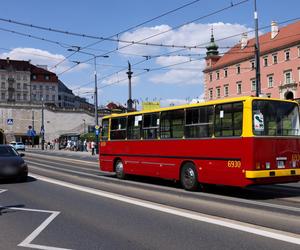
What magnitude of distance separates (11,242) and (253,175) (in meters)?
6.93

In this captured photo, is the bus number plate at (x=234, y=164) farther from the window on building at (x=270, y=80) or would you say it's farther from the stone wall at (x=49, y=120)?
the stone wall at (x=49, y=120)

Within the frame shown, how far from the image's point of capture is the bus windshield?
13.0 meters

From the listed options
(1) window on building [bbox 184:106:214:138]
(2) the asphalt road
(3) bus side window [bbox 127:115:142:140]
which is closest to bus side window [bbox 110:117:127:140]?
(3) bus side window [bbox 127:115:142:140]

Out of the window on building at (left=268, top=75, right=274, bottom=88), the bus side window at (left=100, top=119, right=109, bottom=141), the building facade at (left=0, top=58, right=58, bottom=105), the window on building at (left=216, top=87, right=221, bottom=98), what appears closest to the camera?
the bus side window at (left=100, top=119, right=109, bottom=141)

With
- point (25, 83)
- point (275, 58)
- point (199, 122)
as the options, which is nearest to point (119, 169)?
point (199, 122)

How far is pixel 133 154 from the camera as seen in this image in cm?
1856

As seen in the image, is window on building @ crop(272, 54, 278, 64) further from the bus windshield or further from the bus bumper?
the bus bumper

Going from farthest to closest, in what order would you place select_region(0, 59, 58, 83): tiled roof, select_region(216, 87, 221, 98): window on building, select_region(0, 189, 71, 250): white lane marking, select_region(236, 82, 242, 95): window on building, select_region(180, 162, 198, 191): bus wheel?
1. select_region(0, 59, 58, 83): tiled roof
2. select_region(216, 87, 221, 98): window on building
3. select_region(236, 82, 242, 95): window on building
4. select_region(180, 162, 198, 191): bus wheel
5. select_region(0, 189, 71, 250): white lane marking

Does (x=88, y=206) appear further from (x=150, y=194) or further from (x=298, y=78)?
(x=298, y=78)

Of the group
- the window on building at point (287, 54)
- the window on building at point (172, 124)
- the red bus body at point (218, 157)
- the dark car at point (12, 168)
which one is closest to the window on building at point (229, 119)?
the red bus body at point (218, 157)

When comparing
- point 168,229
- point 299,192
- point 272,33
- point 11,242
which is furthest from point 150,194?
point 272,33

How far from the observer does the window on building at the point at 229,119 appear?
1314 cm

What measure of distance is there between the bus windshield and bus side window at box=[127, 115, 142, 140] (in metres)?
5.88

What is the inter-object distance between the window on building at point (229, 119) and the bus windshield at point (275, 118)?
41 cm
